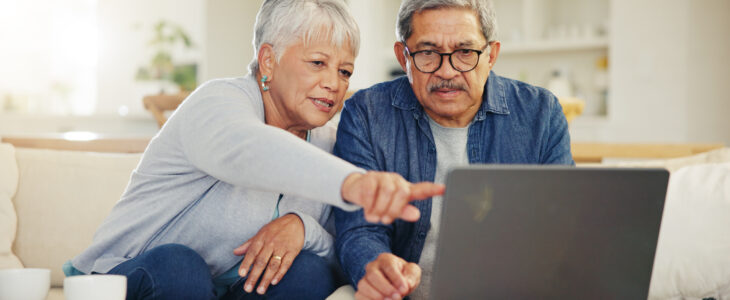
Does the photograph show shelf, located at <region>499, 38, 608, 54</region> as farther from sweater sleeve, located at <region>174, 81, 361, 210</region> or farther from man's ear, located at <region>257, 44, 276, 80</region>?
sweater sleeve, located at <region>174, 81, 361, 210</region>

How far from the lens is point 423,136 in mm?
1470

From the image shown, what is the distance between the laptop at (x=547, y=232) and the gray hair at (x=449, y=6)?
1.97 ft

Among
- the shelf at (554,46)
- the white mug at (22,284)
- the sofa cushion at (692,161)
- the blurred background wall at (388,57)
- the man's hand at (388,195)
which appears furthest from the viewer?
the shelf at (554,46)

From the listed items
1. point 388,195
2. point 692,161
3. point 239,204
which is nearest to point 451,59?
point 239,204

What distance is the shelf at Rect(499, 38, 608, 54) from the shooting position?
4.36 metres

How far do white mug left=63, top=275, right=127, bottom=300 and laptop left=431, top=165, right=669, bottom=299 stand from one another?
1.44 feet

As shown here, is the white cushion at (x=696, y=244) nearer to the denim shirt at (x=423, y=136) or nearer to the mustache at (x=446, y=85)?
the denim shirt at (x=423, y=136)

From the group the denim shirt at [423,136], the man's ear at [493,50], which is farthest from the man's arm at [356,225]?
the man's ear at [493,50]

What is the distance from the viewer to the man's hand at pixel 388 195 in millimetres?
750

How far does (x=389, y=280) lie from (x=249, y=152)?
0.32 meters

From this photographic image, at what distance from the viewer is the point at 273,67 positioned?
134 cm

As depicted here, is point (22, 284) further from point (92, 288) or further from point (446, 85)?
point (446, 85)

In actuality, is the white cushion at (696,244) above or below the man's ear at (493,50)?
below

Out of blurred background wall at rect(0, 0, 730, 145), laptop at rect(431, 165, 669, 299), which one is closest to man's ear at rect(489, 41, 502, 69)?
laptop at rect(431, 165, 669, 299)
